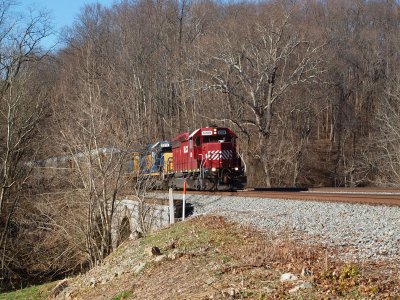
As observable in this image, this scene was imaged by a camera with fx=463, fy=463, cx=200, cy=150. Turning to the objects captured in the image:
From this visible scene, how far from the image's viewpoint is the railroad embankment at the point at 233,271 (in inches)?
224

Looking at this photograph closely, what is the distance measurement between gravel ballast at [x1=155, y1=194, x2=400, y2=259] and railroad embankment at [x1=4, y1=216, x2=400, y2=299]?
440 mm

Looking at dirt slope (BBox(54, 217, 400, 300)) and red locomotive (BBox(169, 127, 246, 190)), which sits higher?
red locomotive (BBox(169, 127, 246, 190))

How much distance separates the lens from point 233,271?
7016 millimetres

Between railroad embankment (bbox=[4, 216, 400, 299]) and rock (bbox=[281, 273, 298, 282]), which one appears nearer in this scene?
railroad embankment (bbox=[4, 216, 400, 299])

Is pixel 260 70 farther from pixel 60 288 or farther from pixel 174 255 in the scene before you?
pixel 174 255

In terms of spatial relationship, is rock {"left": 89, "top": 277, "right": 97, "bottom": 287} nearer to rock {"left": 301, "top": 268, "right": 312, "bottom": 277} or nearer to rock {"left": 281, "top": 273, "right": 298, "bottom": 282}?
rock {"left": 281, "top": 273, "right": 298, "bottom": 282}

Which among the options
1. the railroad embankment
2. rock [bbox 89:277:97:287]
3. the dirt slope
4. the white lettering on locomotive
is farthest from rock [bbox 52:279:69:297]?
the white lettering on locomotive

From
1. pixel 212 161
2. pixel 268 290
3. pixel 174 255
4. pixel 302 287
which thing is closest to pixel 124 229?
pixel 212 161

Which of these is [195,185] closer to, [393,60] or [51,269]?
[51,269]

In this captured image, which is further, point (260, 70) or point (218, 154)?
point (260, 70)

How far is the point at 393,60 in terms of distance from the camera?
53.6m

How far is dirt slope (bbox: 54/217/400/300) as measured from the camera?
5.67 metres

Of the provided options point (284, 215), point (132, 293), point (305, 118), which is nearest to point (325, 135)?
point (305, 118)

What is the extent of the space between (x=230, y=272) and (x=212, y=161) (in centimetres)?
1633
